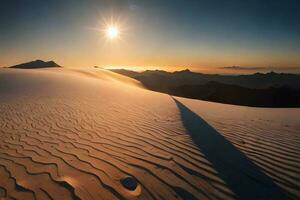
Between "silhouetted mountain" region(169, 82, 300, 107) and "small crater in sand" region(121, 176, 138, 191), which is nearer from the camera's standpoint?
"small crater in sand" region(121, 176, 138, 191)

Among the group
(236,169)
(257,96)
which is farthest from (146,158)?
(257,96)

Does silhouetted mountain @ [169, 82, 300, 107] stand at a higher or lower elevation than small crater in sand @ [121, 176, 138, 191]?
lower

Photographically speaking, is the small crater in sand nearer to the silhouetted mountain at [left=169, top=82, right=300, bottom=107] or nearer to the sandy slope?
the sandy slope

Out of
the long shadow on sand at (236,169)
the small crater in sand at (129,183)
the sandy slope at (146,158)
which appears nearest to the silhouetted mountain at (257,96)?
the sandy slope at (146,158)

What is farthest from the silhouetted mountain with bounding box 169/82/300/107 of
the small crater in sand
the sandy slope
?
the small crater in sand

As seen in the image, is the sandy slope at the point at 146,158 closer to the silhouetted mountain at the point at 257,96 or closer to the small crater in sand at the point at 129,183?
the small crater in sand at the point at 129,183

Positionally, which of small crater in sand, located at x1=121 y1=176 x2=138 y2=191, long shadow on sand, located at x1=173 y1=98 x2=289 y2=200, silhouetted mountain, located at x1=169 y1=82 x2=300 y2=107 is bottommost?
silhouetted mountain, located at x1=169 y1=82 x2=300 y2=107

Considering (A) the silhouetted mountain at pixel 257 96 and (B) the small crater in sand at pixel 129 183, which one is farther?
(A) the silhouetted mountain at pixel 257 96
